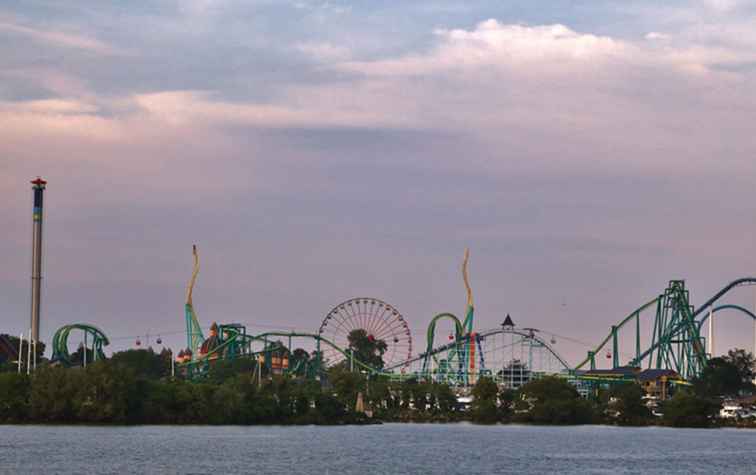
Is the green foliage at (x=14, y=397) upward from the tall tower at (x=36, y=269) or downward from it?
downward

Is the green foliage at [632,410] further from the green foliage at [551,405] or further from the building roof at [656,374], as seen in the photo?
the building roof at [656,374]

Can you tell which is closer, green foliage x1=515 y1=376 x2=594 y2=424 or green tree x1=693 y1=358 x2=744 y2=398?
green foliage x1=515 y1=376 x2=594 y2=424

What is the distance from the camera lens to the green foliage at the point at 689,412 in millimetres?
142000

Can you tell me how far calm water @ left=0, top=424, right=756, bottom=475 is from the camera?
72.4m

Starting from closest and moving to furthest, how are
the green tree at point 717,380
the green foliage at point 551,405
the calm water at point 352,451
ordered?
the calm water at point 352,451 < the green foliage at point 551,405 < the green tree at point 717,380

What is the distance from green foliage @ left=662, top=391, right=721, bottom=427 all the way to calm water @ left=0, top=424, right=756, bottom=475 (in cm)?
2255

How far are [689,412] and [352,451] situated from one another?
211 ft

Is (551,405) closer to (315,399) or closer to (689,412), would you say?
(689,412)

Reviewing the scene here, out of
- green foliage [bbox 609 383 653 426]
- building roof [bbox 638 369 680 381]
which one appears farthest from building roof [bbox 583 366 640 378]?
green foliage [bbox 609 383 653 426]

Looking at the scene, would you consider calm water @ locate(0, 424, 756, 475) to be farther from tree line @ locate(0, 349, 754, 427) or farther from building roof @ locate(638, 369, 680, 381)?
building roof @ locate(638, 369, 680, 381)

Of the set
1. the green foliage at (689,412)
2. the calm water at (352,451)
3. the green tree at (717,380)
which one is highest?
the green tree at (717,380)

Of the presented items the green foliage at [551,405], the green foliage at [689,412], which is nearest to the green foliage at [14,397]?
the green foliage at [551,405]

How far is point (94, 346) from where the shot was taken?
169 meters

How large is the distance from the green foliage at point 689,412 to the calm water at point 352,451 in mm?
22551
